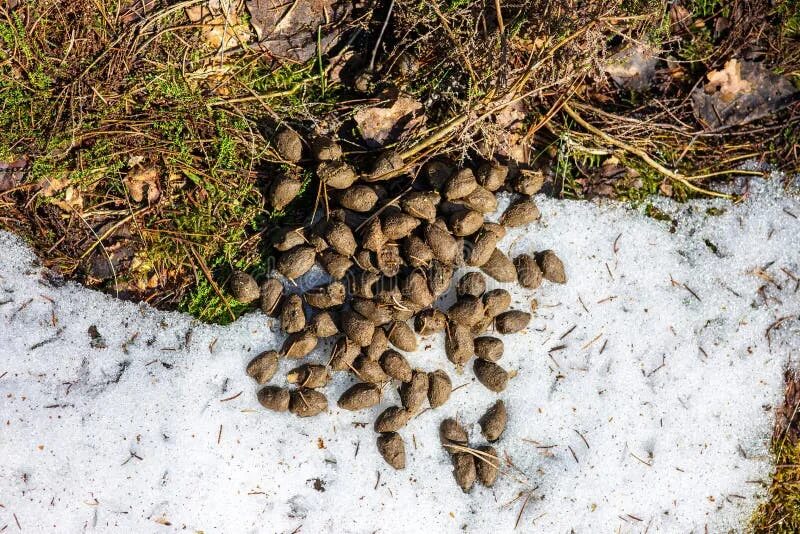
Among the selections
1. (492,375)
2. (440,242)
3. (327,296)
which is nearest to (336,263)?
(327,296)

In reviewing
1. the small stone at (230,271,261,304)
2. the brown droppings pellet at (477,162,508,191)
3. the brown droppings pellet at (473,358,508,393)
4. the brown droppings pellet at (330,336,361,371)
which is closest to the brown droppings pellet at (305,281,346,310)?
the brown droppings pellet at (330,336,361,371)

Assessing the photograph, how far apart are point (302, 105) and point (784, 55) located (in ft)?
12.0

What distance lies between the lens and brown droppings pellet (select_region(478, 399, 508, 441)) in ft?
12.1

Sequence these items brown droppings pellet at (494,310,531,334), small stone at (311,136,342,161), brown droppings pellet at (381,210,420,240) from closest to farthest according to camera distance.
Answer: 1. brown droppings pellet at (381,210,420,240)
2. small stone at (311,136,342,161)
3. brown droppings pellet at (494,310,531,334)

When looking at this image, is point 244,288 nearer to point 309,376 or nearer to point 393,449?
point 309,376

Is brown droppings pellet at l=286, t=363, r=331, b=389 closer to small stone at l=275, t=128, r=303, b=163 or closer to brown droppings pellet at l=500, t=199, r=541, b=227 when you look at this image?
small stone at l=275, t=128, r=303, b=163

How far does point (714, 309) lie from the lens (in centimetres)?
398

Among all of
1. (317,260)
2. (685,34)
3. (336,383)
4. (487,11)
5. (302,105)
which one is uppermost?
(487,11)

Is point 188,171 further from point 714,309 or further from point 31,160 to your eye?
point 714,309

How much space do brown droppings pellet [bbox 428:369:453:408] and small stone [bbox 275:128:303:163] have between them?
5.91 feet

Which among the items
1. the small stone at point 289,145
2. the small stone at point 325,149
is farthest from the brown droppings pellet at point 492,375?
the small stone at point 289,145

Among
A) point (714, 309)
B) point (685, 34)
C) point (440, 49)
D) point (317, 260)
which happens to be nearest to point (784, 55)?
point (685, 34)

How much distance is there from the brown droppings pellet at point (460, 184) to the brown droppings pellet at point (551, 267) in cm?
74

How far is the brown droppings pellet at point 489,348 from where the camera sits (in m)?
3.67
